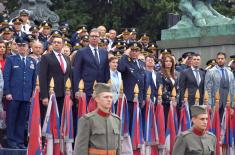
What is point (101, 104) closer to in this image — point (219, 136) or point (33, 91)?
point (33, 91)

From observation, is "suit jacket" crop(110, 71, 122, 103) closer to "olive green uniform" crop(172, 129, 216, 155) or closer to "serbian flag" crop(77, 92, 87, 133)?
"serbian flag" crop(77, 92, 87, 133)

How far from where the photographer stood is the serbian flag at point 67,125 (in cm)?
1415

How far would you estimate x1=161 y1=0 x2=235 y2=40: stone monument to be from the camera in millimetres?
20078

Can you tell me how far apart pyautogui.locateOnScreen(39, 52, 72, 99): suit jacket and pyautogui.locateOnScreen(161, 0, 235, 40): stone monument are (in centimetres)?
653

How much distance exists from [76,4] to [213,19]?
14217 millimetres

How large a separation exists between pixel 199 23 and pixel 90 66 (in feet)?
21.2

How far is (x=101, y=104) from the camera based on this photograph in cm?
1034

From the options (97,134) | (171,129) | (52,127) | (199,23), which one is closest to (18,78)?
(52,127)

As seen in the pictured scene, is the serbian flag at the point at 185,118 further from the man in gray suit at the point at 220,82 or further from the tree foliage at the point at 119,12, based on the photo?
the tree foliage at the point at 119,12

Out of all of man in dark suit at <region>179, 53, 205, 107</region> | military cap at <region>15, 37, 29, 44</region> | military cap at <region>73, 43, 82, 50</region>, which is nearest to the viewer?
military cap at <region>15, 37, 29, 44</region>

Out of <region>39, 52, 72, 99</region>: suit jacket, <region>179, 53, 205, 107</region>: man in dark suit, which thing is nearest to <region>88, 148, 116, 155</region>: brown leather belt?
<region>39, 52, 72, 99</region>: suit jacket

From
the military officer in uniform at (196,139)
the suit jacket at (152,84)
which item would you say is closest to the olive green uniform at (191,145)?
the military officer in uniform at (196,139)

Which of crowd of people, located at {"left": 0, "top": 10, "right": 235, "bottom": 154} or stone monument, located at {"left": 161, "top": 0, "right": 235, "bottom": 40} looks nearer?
crowd of people, located at {"left": 0, "top": 10, "right": 235, "bottom": 154}

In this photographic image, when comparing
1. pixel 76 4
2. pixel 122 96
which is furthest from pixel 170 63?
pixel 76 4
